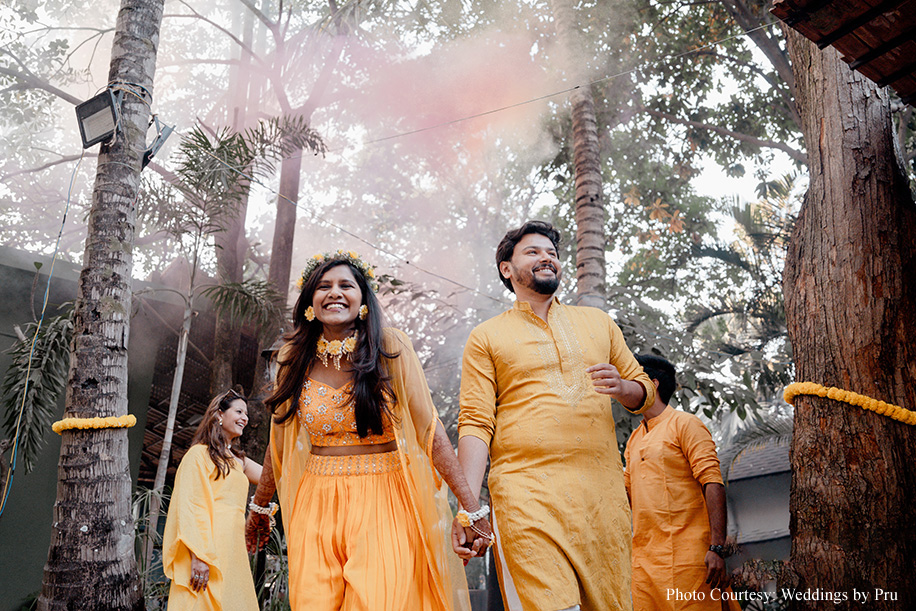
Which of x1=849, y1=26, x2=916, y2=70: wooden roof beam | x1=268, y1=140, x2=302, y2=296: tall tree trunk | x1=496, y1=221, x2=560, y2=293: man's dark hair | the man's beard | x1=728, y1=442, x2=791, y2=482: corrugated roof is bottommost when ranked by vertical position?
x1=728, y1=442, x2=791, y2=482: corrugated roof

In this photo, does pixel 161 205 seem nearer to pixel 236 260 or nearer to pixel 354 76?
pixel 236 260

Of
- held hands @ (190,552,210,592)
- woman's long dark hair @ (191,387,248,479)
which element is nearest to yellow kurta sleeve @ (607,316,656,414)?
held hands @ (190,552,210,592)

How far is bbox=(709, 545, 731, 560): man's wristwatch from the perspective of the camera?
141 inches

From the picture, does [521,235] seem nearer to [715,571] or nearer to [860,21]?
[860,21]

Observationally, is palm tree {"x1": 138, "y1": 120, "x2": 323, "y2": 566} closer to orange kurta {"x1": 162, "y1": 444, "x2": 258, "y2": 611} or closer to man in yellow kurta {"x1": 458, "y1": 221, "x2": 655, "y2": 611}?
orange kurta {"x1": 162, "y1": 444, "x2": 258, "y2": 611}

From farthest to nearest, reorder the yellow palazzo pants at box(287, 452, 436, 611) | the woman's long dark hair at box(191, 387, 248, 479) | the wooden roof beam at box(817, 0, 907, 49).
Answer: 1. the woman's long dark hair at box(191, 387, 248, 479)
2. the wooden roof beam at box(817, 0, 907, 49)
3. the yellow palazzo pants at box(287, 452, 436, 611)

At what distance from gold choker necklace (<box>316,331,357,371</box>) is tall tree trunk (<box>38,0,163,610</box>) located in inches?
81.3

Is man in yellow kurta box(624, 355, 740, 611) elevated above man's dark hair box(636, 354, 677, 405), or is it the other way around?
man's dark hair box(636, 354, 677, 405)

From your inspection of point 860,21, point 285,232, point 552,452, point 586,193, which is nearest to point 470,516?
point 552,452

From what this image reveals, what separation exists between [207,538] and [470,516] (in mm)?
2748

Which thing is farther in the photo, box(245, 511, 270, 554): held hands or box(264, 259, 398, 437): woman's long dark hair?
box(245, 511, 270, 554): held hands

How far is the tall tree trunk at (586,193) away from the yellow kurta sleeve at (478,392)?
10.3 ft

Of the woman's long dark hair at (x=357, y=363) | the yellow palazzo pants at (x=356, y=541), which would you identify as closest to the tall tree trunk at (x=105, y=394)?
the woman's long dark hair at (x=357, y=363)

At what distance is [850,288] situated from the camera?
318cm
